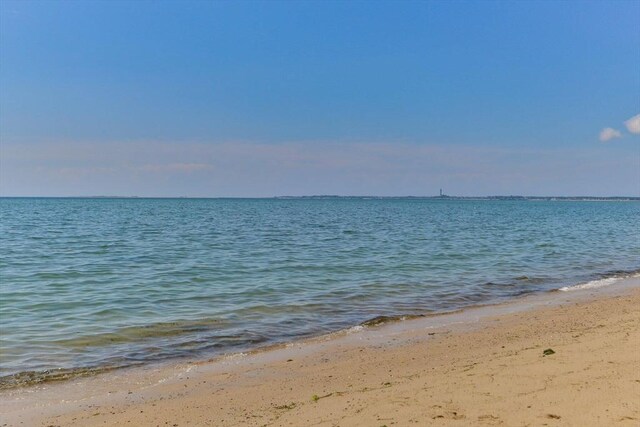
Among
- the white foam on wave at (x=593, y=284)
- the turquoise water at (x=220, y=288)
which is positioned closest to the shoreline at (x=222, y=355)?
the turquoise water at (x=220, y=288)

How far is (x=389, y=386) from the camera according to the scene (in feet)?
20.9

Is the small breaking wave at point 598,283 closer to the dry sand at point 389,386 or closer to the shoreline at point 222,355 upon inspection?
the shoreline at point 222,355

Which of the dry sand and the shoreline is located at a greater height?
the dry sand

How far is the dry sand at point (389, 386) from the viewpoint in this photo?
523cm

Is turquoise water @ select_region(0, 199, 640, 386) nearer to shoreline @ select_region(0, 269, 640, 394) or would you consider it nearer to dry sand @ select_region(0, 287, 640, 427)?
shoreline @ select_region(0, 269, 640, 394)

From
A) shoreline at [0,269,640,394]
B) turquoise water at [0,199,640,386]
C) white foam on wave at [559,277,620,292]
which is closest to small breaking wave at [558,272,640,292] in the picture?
white foam on wave at [559,277,620,292]

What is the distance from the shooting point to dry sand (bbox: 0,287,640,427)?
523 centimetres

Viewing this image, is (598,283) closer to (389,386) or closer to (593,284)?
(593,284)

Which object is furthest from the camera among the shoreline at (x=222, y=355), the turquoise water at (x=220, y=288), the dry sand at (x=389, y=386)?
the turquoise water at (x=220, y=288)

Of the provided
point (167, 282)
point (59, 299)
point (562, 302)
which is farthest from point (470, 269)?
point (59, 299)

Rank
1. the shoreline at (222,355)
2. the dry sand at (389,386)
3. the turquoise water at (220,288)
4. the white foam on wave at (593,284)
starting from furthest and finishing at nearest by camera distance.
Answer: the white foam on wave at (593,284) → the turquoise water at (220,288) → the shoreline at (222,355) → the dry sand at (389,386)

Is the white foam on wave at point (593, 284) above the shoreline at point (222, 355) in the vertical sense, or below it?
above

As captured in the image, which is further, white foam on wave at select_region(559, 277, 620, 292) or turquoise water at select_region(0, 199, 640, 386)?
white foam on wave at select_region(559, 277, 620, 292)

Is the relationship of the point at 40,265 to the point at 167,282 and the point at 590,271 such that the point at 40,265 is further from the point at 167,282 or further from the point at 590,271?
the point at 590,271
